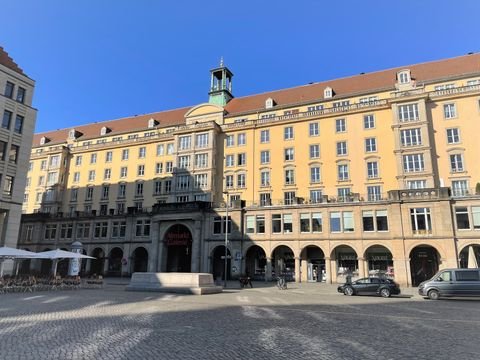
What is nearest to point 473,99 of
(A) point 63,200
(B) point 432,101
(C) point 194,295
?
(B) point 432,101

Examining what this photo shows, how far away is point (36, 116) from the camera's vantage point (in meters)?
41.2

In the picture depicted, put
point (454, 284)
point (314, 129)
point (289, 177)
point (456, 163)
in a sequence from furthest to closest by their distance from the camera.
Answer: point (314, 129), point (289, 177), point (456, 163), point (454, 284)

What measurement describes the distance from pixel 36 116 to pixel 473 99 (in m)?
50.4

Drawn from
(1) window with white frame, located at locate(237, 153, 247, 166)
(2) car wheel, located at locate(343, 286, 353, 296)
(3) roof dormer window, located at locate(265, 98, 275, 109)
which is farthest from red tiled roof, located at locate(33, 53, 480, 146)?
(2) car wheel, located at locate(343, 286, 353, 296)

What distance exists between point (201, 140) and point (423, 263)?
32.6 meters

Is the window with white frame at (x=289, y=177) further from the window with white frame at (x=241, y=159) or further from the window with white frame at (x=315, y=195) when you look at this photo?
the window with white frame at (x=241, y=159)

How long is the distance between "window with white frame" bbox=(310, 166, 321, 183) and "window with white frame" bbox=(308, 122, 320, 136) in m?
4.84

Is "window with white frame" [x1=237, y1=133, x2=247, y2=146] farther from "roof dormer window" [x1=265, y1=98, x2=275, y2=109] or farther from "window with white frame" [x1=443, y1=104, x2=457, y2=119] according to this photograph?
"window with white frame" [x1=443, y1=104, x2=457, y2=119]

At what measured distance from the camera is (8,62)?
40.4 metres

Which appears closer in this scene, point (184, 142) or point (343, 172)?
point (343, 172)

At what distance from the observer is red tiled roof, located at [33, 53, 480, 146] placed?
4694cm

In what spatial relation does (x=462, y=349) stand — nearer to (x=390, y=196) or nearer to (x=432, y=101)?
(x=390, y=196)

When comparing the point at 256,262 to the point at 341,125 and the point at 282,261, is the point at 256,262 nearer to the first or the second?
the point at 282,261

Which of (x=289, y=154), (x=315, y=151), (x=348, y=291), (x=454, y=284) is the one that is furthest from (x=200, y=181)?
(x=454, y=284)
